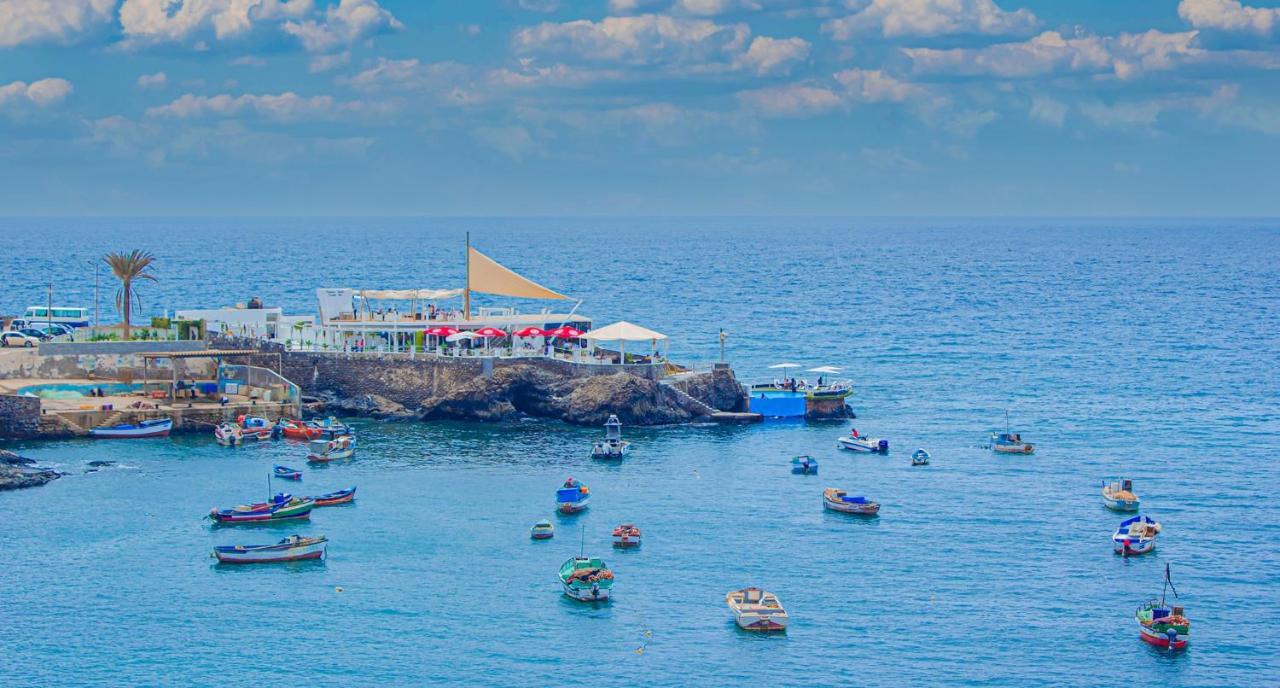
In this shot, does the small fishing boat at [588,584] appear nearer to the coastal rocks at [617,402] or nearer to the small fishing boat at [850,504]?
the small fishing boat at [850,504]

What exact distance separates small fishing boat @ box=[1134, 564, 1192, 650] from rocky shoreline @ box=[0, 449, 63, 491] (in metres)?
51.3

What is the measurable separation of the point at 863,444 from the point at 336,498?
3010 centimetres

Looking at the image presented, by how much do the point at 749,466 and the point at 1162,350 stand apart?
66.5 m

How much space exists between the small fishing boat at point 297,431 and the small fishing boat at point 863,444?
96.4ft

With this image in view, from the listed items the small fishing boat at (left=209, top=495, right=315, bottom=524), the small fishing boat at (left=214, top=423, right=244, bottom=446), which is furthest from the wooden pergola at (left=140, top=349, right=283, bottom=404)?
the small fishing boat at (left=209, top=495, right=315, bottom=524)

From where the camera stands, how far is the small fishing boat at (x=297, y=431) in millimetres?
87500

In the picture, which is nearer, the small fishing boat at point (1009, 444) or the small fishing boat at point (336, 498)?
the small fishing boat at point (336, 498)

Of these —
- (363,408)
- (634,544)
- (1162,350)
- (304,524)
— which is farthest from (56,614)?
(1162,350)

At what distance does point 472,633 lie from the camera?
5712 cm

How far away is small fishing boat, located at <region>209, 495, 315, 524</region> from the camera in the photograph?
70.2 metres

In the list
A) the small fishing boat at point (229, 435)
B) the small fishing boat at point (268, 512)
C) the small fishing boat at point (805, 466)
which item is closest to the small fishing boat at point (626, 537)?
the small fishing boat at point (268, 512)

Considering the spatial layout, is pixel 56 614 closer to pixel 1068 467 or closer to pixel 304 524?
pixel 304 524

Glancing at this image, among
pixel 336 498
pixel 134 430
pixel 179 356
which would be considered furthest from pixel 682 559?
pixel 179 356

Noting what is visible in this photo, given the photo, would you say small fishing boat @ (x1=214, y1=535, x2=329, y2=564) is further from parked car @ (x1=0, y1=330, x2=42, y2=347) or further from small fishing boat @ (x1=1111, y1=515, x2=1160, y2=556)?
parked car @ (x1=0, y1=330, x2=42, y2=347)
